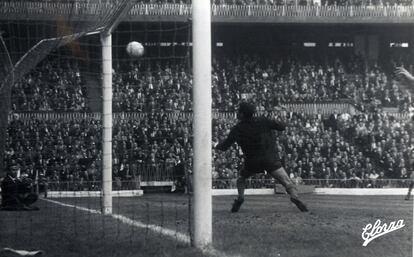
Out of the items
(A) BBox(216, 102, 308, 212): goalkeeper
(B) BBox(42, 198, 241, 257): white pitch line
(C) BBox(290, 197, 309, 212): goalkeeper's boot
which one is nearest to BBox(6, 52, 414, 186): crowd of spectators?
(B) BBox(42, 198, 241, 257): white pitch line

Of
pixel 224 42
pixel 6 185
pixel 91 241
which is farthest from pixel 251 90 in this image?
pixel 91 241

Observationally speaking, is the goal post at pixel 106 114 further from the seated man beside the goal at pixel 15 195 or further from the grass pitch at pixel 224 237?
the seated man beside the goal at pixel 15 195

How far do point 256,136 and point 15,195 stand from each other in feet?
22.0

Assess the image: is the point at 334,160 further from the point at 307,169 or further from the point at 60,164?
the point at 60,164

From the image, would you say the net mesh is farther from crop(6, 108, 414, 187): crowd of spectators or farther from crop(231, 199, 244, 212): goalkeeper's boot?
crop(231, 199, 244, 212): goalkeeper's boot

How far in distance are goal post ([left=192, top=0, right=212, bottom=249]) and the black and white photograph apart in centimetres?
2

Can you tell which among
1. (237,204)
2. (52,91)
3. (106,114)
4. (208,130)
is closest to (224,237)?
(208,130)

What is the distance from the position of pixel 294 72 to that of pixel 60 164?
16356 millimetres

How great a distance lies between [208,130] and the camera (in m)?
7.84

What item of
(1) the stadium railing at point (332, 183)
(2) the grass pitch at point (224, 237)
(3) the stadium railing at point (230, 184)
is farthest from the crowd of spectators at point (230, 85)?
(2) the grass pitch at point (224, 237)

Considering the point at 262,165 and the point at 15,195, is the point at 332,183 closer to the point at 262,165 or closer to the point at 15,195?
the point at 15,195

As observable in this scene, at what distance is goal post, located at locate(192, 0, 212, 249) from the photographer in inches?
308

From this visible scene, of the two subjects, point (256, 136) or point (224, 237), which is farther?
point (256, 136)

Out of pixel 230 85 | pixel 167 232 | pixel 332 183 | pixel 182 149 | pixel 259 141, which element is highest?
pixel 230 85
